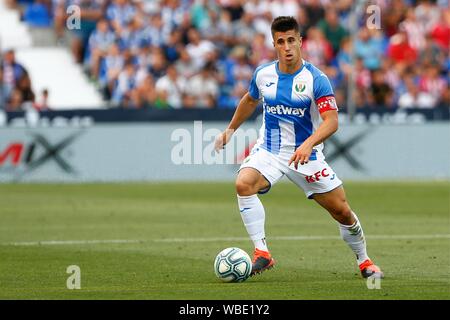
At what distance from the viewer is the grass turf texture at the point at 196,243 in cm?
1023

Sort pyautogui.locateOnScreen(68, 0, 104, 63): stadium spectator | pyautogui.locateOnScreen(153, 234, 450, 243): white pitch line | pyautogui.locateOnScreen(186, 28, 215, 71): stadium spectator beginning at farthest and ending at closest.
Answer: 1. pyautogui.locateOnScreen(68, 0, 104, 63): stadium spectator
2. pyautogui.locateOnScreen(186, 28, 215, 71): stadium spectator
3. pyautogui.locateOnScreen(153, 234, 450, 243): white pitch line

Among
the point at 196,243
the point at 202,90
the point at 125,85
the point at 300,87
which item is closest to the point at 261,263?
the point at 300,87

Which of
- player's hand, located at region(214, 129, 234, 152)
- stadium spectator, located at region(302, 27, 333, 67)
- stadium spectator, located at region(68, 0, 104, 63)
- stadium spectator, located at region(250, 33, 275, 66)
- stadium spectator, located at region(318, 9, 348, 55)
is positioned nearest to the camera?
player's hand, located at region(214, 129, 234, 152)

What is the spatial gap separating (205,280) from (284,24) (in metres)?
2.56

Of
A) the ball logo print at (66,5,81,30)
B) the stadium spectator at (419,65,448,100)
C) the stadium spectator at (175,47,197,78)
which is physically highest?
the ball logo print at (66,5,81,30)

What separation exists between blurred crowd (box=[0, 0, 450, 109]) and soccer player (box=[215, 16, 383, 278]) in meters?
16.9

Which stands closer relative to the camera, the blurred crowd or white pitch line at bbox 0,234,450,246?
white pitch line at bbox 0,234,450,246

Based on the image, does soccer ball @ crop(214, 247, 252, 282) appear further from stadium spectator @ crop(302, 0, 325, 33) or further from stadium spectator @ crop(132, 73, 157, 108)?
stadium spectator @ crop(302, 0, 325, 33)

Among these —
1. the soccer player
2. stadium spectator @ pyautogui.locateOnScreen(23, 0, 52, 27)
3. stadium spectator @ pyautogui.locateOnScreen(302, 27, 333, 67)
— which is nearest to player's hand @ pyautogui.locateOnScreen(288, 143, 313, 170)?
the soccer player

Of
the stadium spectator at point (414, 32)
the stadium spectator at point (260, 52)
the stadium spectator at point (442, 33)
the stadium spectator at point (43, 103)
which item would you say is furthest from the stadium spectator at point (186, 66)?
the stadium spectator at point (442, 33)

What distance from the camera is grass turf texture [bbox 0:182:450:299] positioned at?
403 inches
